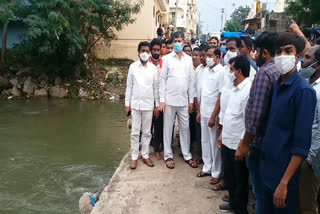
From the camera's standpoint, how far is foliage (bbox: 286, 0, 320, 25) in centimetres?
1423

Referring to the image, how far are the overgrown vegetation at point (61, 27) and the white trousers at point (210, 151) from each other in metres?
10.5

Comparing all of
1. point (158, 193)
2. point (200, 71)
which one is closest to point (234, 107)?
point (158, 193)

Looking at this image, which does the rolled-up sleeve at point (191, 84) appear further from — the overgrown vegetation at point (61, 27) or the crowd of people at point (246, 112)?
the overgrown vegetation at point (61, 27)

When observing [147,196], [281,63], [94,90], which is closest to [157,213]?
[147,196]

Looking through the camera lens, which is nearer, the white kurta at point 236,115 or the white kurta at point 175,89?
the white kurta at point 236,115

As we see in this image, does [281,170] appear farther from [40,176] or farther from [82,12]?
[82,12]

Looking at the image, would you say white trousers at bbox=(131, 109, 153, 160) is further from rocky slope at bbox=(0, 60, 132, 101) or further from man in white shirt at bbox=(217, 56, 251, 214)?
rocky slope at bbox=(0, 60, 132, 101)

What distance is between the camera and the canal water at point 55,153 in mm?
5629

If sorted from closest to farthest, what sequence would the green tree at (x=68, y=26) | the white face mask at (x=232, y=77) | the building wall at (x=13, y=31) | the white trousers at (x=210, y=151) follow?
the white face mask at (x=232, y=77) → the white trousers at (x=210, y=151) → the green tree at (x=68, y=26) → the building wall at (x=13, y=31)

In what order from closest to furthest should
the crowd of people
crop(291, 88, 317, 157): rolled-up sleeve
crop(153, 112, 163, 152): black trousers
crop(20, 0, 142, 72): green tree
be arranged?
crop(291, 88, 317, 157): rolled-up sleeve → the crowd of people → crop(153, 112, 163, 152): black trousers → crop(20, 0, 142, 72): green tree

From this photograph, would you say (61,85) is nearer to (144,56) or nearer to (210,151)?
(144,56)

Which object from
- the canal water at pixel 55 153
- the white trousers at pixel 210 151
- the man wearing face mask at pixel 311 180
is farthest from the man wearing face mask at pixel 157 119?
the man wearing face mask at pixel 311 180

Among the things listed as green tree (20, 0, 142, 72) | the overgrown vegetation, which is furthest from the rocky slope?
green tree (20, 0, 142, 72)

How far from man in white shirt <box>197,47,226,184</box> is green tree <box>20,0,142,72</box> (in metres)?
10.3
